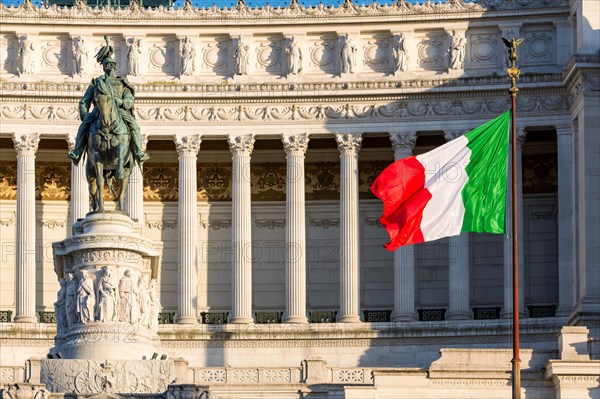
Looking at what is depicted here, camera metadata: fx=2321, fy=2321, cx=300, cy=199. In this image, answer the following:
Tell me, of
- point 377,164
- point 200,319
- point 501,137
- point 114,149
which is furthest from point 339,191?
point 114,149

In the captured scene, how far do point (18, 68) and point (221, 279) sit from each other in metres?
13.2

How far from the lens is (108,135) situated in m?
68.6

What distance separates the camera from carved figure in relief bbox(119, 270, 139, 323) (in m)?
67.4

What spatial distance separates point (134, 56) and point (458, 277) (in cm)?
1772

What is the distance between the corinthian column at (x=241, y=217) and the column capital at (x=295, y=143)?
1509mm

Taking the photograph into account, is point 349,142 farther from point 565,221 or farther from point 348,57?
point 565,221

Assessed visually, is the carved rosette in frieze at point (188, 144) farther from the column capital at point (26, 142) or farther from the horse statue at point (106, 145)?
the horse statue at point (106, 145)

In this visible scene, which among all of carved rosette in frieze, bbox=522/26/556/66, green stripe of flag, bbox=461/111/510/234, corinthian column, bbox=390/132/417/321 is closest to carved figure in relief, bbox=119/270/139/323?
green stripe of flag, bbox=461/111/510/234

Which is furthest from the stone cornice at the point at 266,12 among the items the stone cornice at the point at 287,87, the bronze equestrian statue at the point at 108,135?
the bronze equestrian statue at the point at 108,135

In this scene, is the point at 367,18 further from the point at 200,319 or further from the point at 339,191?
the point at 200,319

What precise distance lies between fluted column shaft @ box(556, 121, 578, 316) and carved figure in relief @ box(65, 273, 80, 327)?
35.7m

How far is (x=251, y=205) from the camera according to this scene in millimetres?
105938

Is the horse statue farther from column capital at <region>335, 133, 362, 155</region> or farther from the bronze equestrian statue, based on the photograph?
column capital at <region>335, 133, 362, 155</region>

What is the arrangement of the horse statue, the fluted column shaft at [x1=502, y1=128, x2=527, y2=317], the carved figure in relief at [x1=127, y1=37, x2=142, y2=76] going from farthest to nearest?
the carved figure in relief at [x1=127, y1=37, x2=142, y2=76], the fluted column shaft at [x1=502, y1=128, x2=527, y2=317], the horse statue
